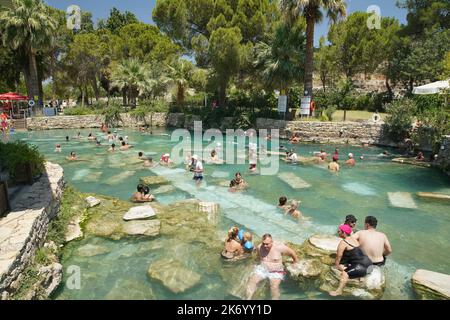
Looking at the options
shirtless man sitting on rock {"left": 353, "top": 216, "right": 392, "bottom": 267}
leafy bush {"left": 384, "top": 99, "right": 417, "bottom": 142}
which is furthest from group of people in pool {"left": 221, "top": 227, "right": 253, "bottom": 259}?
leafy bush {"left": 384, "top": 99, "right": 417, "bottom": 142}

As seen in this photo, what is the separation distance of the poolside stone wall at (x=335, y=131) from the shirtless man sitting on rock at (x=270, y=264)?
18821 mm

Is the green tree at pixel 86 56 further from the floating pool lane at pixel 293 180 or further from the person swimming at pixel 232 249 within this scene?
the person swimming at pixel 232 249

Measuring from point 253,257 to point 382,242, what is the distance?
9.57ft

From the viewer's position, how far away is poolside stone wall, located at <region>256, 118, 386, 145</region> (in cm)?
2425

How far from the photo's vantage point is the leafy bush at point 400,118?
69.9 feet

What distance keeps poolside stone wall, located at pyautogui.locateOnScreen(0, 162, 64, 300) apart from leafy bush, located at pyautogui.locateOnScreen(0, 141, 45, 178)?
23.0 inches

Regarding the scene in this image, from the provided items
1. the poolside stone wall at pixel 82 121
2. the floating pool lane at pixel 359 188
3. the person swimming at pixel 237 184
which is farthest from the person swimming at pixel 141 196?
the poolside stone wall at pixel 82 121

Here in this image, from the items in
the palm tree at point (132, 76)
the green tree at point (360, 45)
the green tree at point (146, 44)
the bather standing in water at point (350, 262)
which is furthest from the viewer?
the green tree at point (146, 44)

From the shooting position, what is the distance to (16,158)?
32.6 ft

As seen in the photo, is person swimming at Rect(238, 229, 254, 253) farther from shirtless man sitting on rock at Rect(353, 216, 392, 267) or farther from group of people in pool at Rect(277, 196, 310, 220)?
group of people in pool at Rect(277, 196, 310, 220)

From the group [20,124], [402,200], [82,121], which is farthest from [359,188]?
[20,124]

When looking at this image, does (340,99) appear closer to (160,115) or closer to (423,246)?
(160,115)
